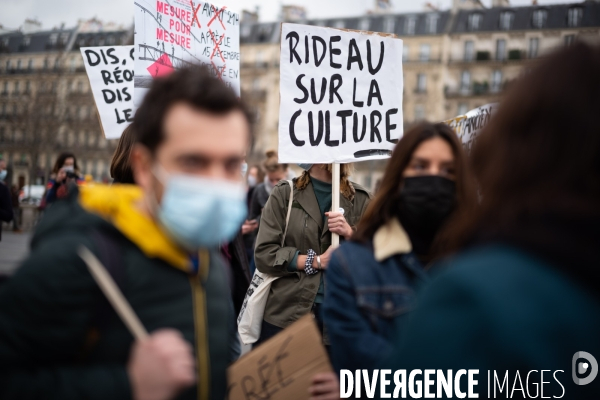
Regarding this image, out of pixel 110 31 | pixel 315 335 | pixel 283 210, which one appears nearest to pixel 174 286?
pixel 315 335

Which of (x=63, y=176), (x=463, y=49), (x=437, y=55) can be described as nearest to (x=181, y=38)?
(x=63, y=176)

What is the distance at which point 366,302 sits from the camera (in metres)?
2.48

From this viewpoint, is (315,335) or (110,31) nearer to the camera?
(315,335)

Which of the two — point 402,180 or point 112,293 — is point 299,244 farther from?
point 112,293

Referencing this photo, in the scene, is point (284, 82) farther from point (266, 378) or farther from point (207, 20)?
point (266, 378)

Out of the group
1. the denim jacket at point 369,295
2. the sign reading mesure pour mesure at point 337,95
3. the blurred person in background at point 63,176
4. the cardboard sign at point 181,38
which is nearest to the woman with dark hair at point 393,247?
the denim jacket at point 369,295

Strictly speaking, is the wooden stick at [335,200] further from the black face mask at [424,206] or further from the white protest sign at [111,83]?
the white protest sign at [111,83]

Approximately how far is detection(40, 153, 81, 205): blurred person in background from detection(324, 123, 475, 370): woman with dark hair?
571 cm

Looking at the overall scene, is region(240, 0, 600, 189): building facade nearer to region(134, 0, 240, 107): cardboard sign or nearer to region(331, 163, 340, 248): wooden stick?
region(134, 0, 240, 107): cardboard sign

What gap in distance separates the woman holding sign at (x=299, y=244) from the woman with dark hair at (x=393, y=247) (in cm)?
175

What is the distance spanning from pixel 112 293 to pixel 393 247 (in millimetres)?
1209

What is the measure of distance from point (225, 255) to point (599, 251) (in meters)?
3.75

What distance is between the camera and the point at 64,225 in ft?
5.80

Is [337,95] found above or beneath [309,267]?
above
